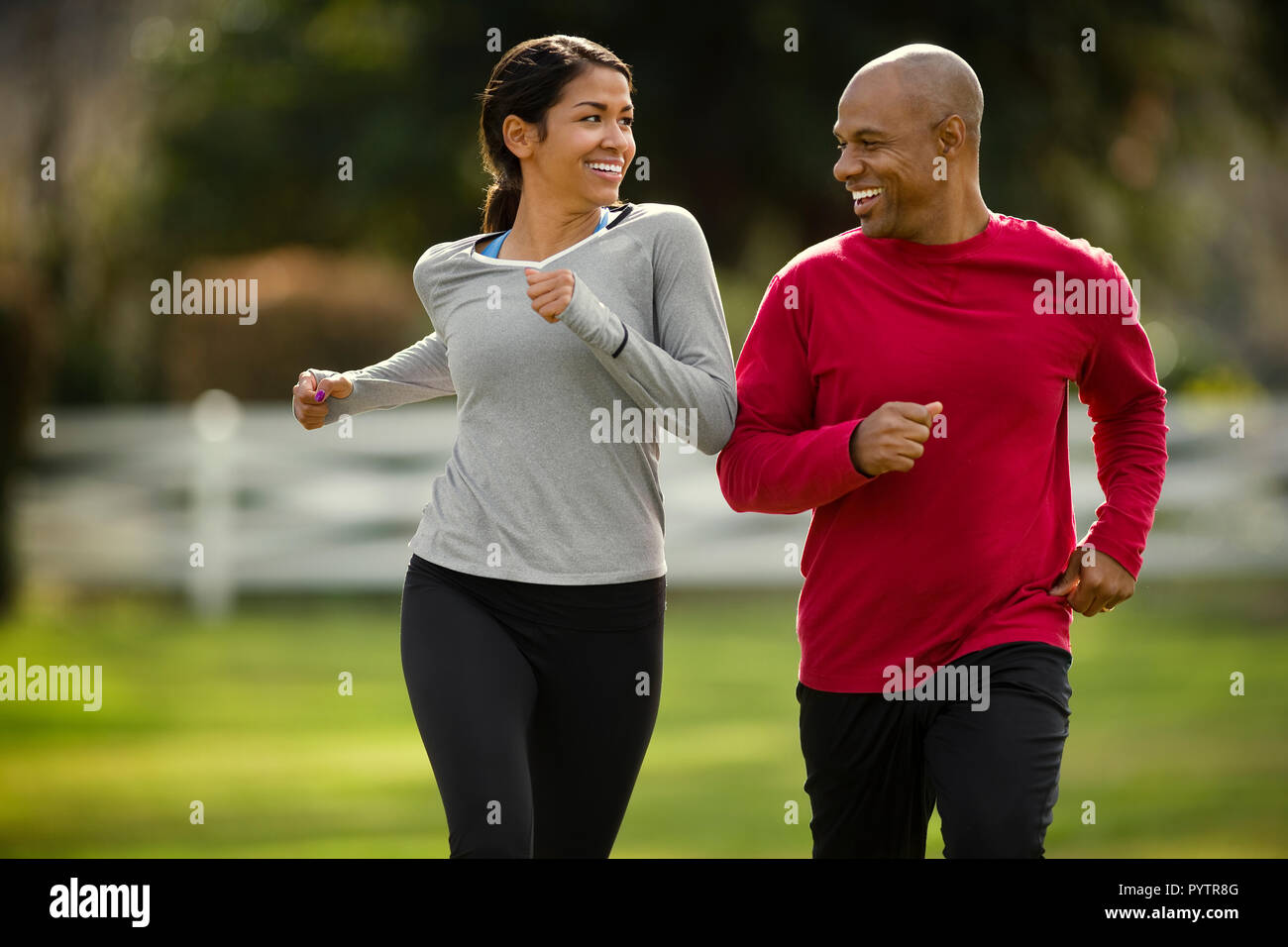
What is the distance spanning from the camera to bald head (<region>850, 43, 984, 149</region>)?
351cm

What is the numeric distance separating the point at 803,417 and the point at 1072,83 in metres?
12.4

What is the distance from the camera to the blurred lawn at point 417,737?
23.1ft

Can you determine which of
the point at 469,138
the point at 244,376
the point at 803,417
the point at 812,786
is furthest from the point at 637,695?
the point at 469,138

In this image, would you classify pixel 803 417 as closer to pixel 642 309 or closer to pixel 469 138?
pixel 642 309

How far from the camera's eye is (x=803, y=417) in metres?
3.63

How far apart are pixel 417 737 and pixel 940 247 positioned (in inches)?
237

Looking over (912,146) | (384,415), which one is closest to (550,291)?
(912,146)

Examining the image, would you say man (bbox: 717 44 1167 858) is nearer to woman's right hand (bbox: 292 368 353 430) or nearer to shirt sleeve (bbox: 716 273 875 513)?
shirt sleeve (bbox: 716 273 875 513)

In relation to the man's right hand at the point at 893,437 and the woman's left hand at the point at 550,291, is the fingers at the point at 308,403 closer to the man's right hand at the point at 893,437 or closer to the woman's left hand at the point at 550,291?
the woman's left hand at the point at 550,291

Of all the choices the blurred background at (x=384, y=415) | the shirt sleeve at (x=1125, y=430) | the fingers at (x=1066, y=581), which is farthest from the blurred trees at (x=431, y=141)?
the fingers at (x=1066, y=581)

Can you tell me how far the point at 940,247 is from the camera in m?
3.56

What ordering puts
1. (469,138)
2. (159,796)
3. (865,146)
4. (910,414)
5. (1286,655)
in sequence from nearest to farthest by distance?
(910,414) → (865,146) → (159,796) → (1286,655) → (469,138)

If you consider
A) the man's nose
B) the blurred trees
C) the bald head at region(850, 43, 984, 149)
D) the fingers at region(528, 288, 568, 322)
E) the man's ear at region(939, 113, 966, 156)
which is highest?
the blurred trees

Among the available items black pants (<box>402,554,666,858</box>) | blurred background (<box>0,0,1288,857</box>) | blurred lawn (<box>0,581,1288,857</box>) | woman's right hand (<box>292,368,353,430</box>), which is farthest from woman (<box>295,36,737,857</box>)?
blurred background (<box>0,0,1288,857</box>)
